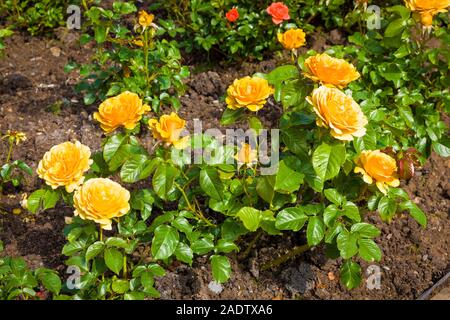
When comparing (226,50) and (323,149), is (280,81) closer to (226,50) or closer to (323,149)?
(323,149)

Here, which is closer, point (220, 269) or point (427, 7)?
point (220, 269)

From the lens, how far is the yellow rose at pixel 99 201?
5.93 feet

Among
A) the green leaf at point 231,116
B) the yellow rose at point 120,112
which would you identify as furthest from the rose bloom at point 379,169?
the yellow rose at point 120,112

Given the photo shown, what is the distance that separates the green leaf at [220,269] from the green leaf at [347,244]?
40cm

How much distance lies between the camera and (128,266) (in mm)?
2387

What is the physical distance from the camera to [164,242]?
6.42 feet

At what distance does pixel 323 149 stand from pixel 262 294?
2.77 feet

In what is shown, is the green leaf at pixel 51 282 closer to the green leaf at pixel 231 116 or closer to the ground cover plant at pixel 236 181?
the ground cover plant at pixel 236 181

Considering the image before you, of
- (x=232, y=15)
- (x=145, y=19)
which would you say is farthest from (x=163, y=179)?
(x=232, y=15)

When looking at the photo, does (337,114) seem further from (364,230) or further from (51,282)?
(51,282)

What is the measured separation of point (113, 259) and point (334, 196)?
2.59 ft

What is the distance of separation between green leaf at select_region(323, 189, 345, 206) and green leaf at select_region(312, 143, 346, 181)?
7.4 inches

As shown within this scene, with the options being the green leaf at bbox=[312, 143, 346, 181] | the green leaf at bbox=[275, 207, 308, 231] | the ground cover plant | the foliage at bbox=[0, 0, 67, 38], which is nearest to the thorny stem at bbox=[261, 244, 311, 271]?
the ground cover plant
